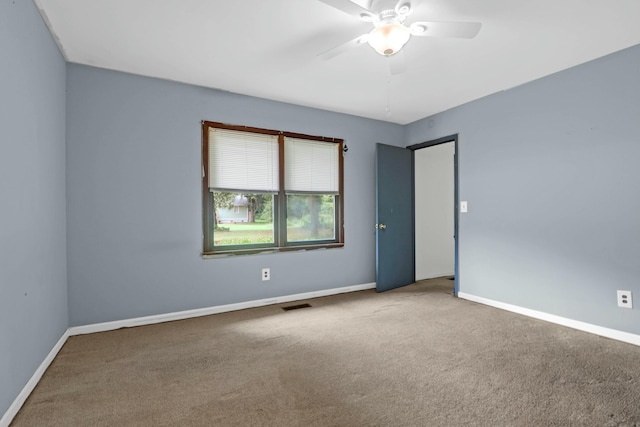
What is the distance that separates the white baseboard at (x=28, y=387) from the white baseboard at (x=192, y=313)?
282mm

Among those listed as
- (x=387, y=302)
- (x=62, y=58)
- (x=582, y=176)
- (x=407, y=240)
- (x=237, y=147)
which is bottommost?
(x=387, y=302)

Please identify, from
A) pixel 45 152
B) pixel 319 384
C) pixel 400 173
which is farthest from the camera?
pixel 400 173

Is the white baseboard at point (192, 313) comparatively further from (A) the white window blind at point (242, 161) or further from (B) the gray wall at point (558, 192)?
(B) the gray wall at point (558, 192)

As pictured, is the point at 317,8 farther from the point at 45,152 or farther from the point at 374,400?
the point at 374,400

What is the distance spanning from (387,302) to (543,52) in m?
2.90

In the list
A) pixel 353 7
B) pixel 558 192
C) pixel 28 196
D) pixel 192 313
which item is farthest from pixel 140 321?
pixel 558 192

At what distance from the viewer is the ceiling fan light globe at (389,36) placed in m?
1.90

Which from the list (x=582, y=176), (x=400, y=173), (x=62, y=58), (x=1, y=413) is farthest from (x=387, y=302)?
(x=62, y=58)

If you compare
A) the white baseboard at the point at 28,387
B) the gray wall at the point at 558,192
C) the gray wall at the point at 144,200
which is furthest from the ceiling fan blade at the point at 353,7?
the white baseboard at the point at 28,387

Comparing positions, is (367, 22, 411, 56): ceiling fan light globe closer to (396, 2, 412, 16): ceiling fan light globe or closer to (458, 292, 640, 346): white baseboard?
(396, 2, 412, 16): ceiling fan light globe

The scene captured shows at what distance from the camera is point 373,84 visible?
3215mm

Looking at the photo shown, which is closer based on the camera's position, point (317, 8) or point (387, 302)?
point (317, 8)

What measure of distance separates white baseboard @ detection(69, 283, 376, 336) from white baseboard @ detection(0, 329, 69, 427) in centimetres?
28

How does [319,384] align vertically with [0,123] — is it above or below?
below
